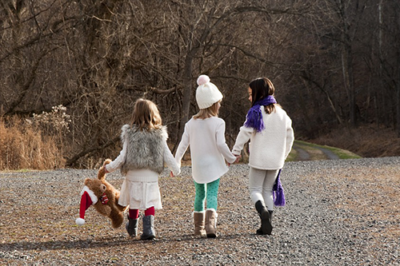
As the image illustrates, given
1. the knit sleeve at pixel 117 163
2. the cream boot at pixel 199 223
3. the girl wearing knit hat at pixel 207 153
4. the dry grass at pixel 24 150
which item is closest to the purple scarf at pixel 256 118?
the girl wearing knit hat at pixel 207 153

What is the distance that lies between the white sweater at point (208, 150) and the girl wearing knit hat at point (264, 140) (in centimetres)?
16

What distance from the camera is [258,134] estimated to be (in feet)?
19.5

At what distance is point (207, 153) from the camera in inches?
231

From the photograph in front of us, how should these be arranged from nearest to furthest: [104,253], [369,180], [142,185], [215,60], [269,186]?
[104,253] < [142,185] < [269,186] < [369,180] < [215,60]

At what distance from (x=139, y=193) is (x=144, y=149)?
0.43 metres

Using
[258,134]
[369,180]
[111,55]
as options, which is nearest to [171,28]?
[111,55]

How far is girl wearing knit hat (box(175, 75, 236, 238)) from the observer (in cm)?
580

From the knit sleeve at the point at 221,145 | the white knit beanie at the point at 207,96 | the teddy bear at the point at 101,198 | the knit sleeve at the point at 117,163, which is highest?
the white knit beanie at the point at 207,96

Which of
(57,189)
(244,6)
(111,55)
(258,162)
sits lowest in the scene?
(57,189)

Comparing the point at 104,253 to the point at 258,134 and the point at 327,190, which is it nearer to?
the point at 258,134

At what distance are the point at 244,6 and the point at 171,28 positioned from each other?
2205 mm

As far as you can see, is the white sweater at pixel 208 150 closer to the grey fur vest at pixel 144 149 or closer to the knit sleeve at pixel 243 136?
the knit sleeve at pixel 243 136

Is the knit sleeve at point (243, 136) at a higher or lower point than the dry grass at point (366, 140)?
higher

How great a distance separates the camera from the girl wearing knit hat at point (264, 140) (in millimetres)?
5867
